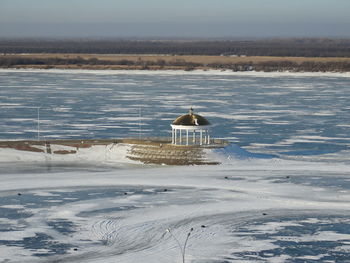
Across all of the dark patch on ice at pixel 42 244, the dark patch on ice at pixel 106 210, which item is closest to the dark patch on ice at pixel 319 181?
the dark patch on ice at pixel 106 210

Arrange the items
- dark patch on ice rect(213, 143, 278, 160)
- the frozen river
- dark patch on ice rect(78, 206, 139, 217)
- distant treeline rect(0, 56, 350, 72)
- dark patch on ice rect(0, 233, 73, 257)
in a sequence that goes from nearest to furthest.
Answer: dark patch on ice rect(0, 233, 73, 257) → the frozen river → dark patch on ice rect(78, 206, 139, 217) → dark patch on ice rect(213, 143, 278, 160) → distant treeline rect(0, 56, 350, 72)

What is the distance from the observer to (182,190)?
28031 millimetres

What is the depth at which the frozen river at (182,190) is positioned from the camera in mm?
21312

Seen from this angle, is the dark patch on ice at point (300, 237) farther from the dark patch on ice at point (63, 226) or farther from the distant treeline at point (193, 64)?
the distant treeline at point (193, 64)

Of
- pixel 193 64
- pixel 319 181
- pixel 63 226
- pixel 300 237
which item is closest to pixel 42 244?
pixel 63 226

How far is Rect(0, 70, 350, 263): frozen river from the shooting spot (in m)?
21.3

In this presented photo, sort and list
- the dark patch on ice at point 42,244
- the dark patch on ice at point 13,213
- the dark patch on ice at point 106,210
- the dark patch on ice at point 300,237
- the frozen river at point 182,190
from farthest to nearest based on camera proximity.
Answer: the dark patch on ice at point 106,210 → the dark patch on ice at point 13,213 → the frozen river at point 182,190 → the dark patch on ice at point 42,244 → the dark patch on ice at point 300,237

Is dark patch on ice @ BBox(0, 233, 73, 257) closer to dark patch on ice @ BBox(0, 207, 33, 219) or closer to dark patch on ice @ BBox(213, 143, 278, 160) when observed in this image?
dark patch on ice @ BBox(0, 207, 33, 219)

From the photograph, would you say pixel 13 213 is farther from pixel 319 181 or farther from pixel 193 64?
pixel 193 64

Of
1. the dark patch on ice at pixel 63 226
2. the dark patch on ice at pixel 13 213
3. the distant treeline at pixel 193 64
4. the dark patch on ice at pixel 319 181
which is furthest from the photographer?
the distant treeline at pixel 193 64

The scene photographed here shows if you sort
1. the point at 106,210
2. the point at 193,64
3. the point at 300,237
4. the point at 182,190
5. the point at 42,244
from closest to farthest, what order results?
the point at 42,244, the point at 300,237, the point at 106,210, the point at 182,190, the point at 193,64

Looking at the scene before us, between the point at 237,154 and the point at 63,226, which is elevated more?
the point at 237,154

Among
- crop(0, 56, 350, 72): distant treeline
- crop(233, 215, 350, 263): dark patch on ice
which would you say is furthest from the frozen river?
crop(0, 56, 350, 72): distant treeline

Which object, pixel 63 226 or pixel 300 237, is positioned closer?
pixel 300 237
